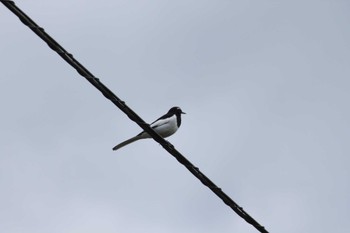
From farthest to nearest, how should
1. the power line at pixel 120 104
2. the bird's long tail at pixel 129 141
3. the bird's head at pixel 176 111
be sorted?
the bird's head at pixel 176 111 → the bird's long tail at pixel 129 141 → the power line at pixel 120 104

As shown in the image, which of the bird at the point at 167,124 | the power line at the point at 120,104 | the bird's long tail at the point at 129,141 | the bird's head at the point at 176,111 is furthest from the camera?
the bird's head at the point at 176,111

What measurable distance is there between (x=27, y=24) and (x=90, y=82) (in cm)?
95

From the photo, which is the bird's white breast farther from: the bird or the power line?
the power line

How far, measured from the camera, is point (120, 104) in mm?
9211

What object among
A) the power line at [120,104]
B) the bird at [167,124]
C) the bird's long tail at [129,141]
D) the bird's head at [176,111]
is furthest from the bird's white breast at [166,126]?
the power line at [120,104]

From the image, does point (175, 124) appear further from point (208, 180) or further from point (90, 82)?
point (90, 82)

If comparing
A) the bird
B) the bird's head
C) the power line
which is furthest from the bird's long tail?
the power line

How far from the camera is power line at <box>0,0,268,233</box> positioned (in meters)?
8.27

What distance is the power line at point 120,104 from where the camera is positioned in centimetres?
827

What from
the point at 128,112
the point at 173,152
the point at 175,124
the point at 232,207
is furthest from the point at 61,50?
the point at 175,124

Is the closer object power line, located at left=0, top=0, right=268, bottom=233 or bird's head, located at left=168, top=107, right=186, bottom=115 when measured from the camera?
power line, located at left=0, top=0, right=268, bottom=233

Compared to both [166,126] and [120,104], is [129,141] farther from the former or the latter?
[120,104]

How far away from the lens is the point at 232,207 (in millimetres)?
9906

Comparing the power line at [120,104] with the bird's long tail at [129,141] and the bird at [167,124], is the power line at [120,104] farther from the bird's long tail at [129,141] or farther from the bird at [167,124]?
the bird at [167,124]
